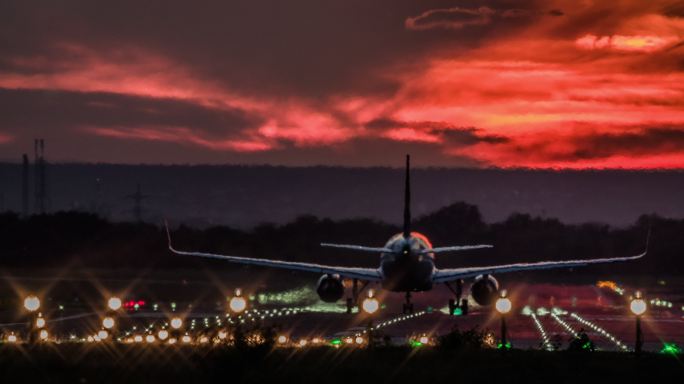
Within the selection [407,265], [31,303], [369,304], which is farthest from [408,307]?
[31,303]

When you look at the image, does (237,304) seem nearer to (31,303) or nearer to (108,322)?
(31,303)

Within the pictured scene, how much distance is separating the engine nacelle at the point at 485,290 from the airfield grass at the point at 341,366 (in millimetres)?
25852

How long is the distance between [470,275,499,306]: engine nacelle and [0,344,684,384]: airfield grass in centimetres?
2585

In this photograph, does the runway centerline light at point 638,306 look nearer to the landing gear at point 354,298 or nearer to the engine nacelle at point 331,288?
the engine nacelle at point 331,288

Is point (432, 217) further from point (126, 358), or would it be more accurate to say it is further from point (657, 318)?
point (126, 358)

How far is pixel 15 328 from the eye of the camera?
Answer: 69625 millimetres

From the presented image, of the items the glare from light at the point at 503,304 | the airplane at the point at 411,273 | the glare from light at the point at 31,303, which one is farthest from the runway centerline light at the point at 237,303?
the airplane at the point at 411,273

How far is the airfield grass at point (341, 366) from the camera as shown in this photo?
41.3 meters

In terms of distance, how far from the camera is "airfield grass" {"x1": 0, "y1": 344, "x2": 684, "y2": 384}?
41.3 m

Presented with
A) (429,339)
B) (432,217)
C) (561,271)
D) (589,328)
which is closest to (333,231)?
(432,217)

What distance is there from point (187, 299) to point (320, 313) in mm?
16701

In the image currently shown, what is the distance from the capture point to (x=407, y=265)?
70500 mm

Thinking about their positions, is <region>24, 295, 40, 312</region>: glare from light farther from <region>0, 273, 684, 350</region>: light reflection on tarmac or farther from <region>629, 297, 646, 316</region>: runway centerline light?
<region>629, 297, 646, 316</region>: runway centerline light

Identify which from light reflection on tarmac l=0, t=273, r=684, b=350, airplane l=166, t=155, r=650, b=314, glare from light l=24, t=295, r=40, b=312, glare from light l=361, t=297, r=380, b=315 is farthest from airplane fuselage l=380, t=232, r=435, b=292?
glare from light l=24, t=295, r=40, b=312
